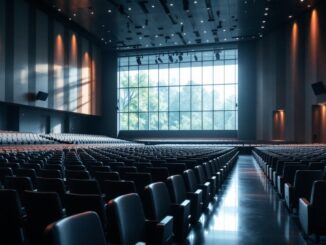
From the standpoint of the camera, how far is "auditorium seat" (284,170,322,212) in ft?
15.1

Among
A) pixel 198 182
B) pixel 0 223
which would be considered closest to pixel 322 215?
pixel 198 182

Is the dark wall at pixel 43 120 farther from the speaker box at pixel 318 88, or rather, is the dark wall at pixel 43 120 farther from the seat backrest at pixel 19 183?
the seat backrest at pixel 19 183

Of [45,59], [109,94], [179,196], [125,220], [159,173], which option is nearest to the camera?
[125,220]

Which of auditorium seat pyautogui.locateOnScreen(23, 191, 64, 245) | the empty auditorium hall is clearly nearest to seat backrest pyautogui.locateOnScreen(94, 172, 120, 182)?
the empty auditorium hall

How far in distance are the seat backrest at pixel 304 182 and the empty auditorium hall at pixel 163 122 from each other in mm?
18

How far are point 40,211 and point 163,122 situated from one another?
30240 mm

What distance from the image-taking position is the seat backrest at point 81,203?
108 inches

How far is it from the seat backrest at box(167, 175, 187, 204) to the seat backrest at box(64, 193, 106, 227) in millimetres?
1140

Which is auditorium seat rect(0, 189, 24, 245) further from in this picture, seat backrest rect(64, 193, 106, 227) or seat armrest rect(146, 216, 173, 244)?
seat armrest rect(146, 216, 173, 244)

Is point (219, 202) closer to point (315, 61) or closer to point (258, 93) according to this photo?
point (315, 61)

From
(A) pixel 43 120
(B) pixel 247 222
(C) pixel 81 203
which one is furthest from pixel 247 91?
(C) pixel 81 203

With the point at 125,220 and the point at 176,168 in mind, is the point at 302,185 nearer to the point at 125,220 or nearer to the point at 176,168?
the point at 176,168

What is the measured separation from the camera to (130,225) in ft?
7.93

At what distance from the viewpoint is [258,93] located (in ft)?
96.4
